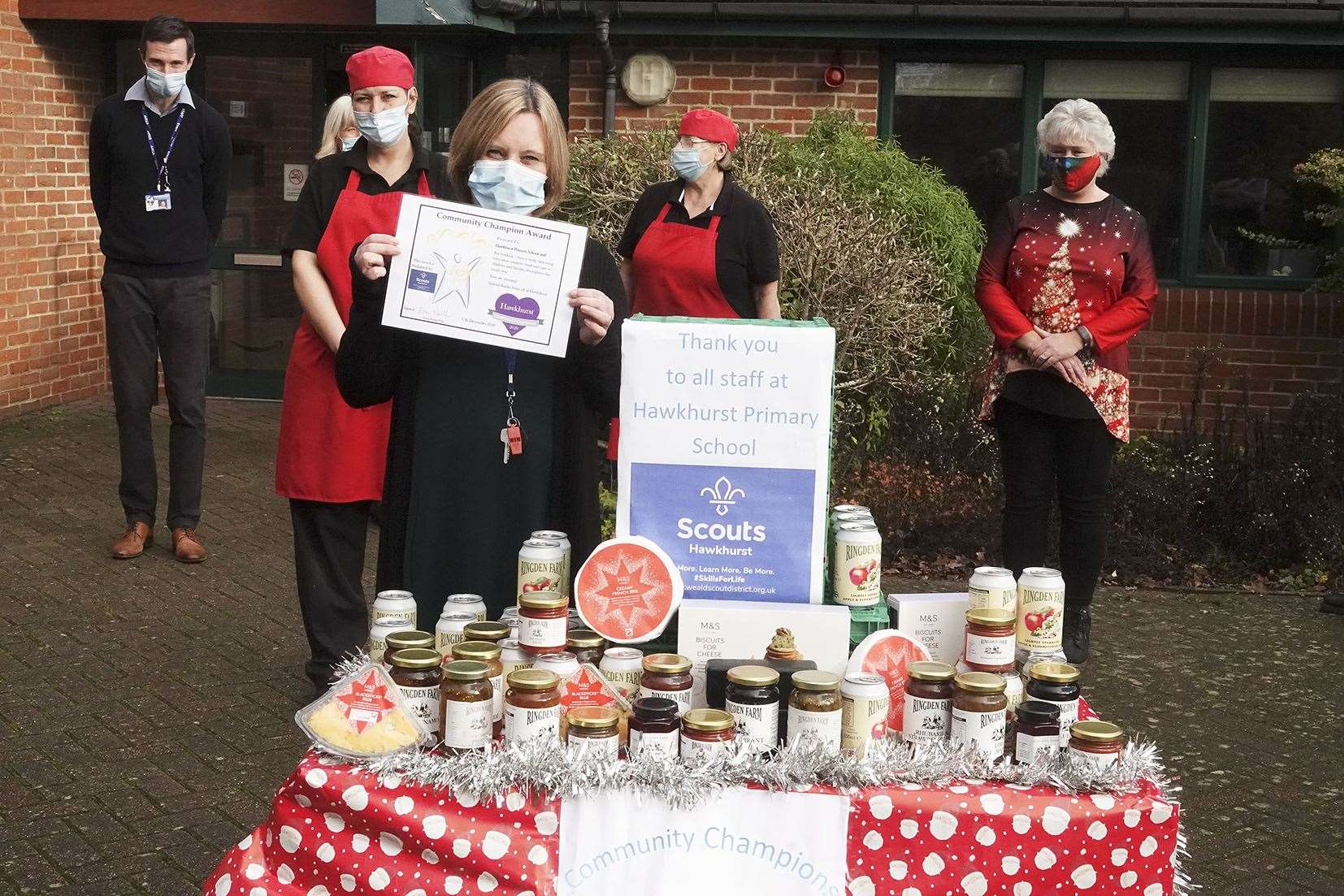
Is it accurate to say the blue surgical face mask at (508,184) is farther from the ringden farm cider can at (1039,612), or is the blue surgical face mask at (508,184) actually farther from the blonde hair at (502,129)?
the ringden farm cider can at (1039,612)

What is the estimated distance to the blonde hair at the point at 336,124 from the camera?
20.0 feet

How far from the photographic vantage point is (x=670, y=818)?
265 cm

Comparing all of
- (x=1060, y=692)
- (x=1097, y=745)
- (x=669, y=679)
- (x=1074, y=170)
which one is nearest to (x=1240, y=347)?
(x=1074, y=170)

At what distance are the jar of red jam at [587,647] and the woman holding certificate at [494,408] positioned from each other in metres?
0.67

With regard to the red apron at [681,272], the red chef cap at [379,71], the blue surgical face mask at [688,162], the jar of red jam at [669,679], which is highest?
the red chef cap at [379,71]

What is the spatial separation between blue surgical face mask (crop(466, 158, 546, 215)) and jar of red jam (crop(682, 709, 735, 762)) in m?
1.38

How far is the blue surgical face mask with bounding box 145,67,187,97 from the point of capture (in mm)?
7082

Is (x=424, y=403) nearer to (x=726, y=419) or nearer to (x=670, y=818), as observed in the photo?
(x=726, y=419)

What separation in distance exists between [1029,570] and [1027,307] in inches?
117

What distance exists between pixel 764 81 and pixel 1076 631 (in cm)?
545

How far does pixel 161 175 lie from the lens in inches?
282

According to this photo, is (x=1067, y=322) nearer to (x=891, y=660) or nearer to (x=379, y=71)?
(x=379, y=71)

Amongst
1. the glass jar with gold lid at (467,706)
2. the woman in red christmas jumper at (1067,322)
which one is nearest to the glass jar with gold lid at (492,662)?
the glass jar with gold lid at (467,706)

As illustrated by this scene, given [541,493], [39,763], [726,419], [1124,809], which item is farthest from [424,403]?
[39,763]
